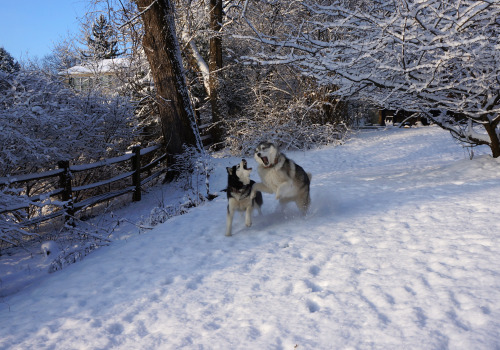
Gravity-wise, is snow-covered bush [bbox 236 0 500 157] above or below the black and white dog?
above

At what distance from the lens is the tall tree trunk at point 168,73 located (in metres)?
10.3

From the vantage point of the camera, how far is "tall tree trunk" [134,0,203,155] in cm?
1034

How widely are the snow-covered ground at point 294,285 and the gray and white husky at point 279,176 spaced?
1.26 feet

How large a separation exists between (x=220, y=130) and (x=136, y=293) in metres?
13.6

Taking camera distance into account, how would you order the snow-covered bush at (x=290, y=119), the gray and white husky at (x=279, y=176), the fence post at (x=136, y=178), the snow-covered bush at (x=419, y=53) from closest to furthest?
the gray and white husky at (x=279, y=176), the snow-covered bush at (x=419, y=53), the fence post at (x=136, y=178), the snow-covered bush at (x=290, y=119)

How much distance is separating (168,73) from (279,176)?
6.68 meters

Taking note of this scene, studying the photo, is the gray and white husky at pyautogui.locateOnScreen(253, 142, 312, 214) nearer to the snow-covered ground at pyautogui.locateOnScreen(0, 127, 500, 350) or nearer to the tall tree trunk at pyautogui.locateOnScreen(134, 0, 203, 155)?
the snow-covered ground at pyautogui.locateOnScreen(0, 127, 500, 350)

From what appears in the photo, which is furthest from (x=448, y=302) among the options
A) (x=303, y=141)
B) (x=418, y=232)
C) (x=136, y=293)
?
(x=303, y=141)

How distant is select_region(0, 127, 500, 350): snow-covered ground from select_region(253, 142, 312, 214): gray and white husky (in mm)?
384

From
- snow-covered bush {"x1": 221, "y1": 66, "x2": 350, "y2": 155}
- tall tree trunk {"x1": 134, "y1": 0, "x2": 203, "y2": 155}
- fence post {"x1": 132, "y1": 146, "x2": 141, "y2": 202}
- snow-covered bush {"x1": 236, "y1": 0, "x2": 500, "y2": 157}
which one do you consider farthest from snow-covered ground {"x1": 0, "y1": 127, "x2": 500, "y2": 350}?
snow-covered bush {"x1": 221, "y1": 66, "x2": 350, "y2": 155}

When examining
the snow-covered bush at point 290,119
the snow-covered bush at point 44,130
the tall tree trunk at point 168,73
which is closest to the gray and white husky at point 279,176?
the snow-covered bush at point 44,130

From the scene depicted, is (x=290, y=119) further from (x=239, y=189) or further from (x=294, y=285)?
(x=294, y=285)

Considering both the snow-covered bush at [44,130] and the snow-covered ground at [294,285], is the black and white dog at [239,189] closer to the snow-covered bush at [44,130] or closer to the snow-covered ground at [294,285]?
the snow-covered ground at [294,285]

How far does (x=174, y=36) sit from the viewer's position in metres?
10.7
